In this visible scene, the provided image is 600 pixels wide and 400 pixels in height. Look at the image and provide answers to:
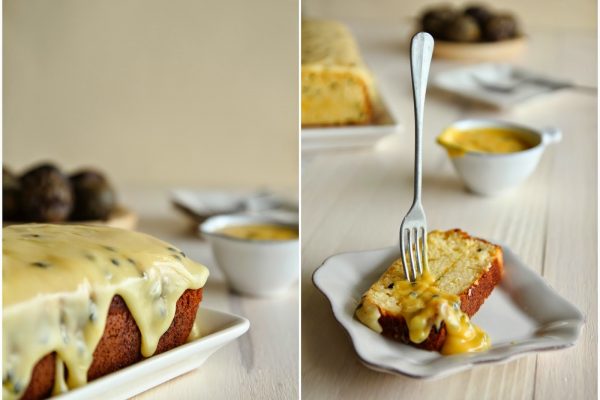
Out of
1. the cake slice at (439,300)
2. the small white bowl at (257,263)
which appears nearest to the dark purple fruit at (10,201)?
the small white bowl at (257,263)

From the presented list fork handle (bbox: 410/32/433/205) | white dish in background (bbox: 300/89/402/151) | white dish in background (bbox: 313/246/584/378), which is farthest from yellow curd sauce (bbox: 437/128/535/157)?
fork handle (bbox: 410/32/433/205)

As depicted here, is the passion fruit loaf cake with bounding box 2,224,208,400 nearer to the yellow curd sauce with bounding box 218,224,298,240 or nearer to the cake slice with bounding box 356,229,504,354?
the cake slice with bounding box 356,229,504,354

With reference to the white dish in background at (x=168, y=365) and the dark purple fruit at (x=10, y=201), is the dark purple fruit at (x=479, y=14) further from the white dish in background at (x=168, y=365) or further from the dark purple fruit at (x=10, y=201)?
the white dish in background at (x=168, y=365)

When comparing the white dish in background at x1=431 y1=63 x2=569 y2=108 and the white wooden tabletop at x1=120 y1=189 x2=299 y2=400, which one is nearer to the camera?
the white wooden tabletop at x1=120 y1=189 x2=299 y2=400

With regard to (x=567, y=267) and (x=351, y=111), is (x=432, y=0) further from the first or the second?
(x=567, y=267)

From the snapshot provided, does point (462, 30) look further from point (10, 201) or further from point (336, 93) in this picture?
point (10, 201)

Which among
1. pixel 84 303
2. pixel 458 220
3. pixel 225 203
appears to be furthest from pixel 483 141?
pixel 84 303
